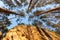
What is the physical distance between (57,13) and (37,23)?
0.43 feet

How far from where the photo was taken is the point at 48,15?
0.90 metres

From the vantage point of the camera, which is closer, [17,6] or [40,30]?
[40,30]

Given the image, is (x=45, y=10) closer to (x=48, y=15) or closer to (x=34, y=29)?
(x=48, y=15)

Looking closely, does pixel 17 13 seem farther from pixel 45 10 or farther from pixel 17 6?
pixel 45 10

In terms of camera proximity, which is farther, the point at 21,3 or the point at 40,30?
the point at 21,3

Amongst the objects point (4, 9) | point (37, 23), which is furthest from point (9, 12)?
point (37, 23)

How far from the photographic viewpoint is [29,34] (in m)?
0.80

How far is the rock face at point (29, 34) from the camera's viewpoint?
787 millimetres

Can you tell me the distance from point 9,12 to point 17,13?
0.04m

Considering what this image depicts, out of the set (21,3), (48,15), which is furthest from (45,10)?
(21,3)

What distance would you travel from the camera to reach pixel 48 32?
0.82 m

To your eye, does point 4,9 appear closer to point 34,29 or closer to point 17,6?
point 17,6

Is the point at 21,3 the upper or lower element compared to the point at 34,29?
upper

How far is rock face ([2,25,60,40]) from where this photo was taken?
787mm
